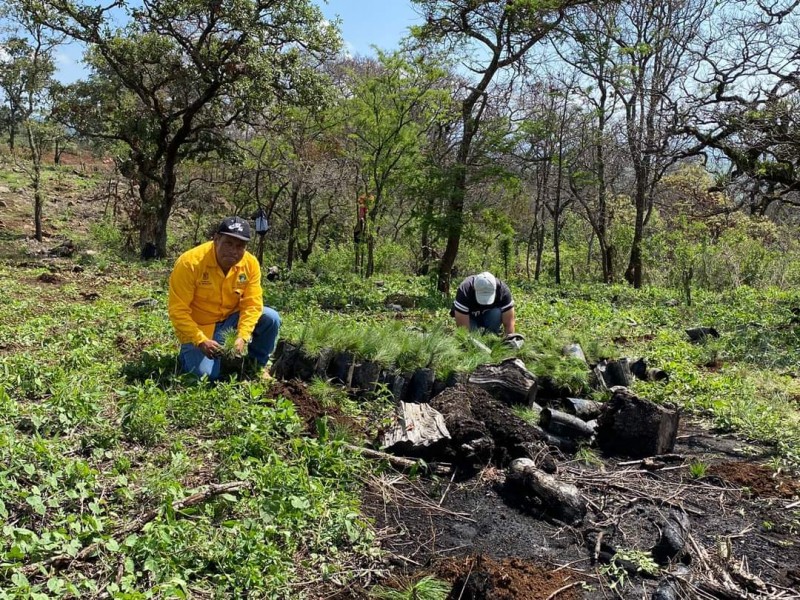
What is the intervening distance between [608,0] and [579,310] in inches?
216

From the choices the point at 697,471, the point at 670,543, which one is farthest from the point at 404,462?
the point at 697,471

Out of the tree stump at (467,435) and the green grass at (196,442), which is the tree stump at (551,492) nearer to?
the tree stump at (467,435)

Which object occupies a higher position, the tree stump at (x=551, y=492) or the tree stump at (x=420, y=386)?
the tree stump at (x=420, y=386)

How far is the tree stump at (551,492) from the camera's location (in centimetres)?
329

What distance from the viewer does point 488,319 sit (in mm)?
6516

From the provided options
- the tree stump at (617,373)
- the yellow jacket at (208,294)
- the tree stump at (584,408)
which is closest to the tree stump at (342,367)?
the yellow jacket at (208,294)

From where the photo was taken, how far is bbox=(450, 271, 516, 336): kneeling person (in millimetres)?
6305

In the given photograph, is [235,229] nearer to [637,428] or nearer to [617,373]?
[637,428]

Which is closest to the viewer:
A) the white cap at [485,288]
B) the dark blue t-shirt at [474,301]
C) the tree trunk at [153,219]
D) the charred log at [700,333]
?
the white cap at [485,288]

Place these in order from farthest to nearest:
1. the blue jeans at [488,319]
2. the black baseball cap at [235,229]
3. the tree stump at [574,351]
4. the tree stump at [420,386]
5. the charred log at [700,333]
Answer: the charred log at [700,333]
the blue jeans at [488,319]
the tree stump at [574,351]
the tree stump at [420,386]
the black baseball cap at [235,229]

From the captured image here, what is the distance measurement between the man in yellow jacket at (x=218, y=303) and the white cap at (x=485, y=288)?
7.93ft

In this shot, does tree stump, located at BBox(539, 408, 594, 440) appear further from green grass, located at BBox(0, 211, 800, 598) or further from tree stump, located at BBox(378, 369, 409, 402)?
tree stump, located at BBox(378, 369, 409, 402)

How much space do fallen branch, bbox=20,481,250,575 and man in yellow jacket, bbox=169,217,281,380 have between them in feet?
4.60

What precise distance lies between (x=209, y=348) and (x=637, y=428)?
120 inches
